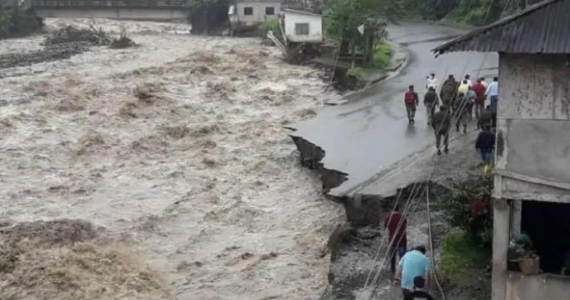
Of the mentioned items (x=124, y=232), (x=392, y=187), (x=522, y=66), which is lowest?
(x=124, y=232)

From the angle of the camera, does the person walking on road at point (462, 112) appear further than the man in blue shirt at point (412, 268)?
Yes

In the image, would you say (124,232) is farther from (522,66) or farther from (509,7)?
(509,7)

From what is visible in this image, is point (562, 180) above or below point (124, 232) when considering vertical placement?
above

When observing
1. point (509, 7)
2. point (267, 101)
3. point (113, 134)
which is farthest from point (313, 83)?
point (113, 134)

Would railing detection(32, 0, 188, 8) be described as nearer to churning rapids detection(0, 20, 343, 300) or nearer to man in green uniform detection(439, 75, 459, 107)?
churning rapids detection(0, 20, 343, 300)

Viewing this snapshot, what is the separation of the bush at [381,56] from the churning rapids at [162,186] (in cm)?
321

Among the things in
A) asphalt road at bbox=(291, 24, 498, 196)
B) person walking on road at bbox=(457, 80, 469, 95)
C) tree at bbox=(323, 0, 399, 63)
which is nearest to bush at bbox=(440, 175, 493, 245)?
asphalt road at bbox=(291, 24, 498, 196)

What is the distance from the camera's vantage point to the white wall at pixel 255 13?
64.9 m

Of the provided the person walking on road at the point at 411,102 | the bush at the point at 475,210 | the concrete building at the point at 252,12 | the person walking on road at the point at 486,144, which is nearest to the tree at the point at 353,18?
the person walking on road at the point at 411,102

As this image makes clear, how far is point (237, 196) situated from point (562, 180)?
39.1 feet

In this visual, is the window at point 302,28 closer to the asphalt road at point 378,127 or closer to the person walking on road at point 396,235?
the asphalt road at point 378,127

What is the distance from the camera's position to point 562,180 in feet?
38.3

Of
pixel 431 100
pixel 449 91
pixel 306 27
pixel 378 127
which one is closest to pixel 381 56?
pixel 306 27

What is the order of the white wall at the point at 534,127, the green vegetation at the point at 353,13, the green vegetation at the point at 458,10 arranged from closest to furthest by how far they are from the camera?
1. the white wall at the point at 534,127
2. the green vegetation at the point at 353,13
3. the green vegetation at the point at 458,10
